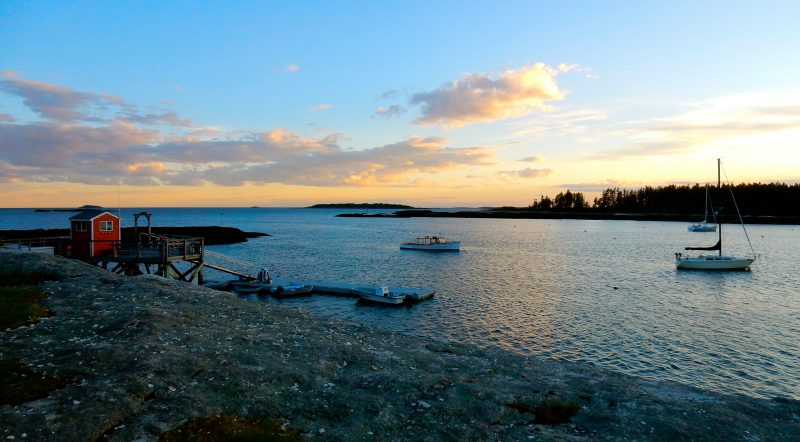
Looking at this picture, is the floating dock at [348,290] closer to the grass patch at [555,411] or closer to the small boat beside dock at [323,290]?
the small boat beside dock at [323,290]

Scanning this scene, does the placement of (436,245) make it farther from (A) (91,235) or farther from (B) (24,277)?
(B) (24,277)

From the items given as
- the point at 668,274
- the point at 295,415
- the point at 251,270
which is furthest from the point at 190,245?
the point at 668,274

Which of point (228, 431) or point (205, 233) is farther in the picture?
point (205, 233)

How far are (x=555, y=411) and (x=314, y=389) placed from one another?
823 cm

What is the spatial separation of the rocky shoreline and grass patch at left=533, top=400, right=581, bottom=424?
213 millimetres

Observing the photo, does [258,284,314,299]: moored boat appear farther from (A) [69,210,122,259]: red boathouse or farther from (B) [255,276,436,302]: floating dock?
(A) [69,210,122,259]: red boathouse

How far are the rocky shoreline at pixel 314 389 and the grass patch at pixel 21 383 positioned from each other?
0.27 metres

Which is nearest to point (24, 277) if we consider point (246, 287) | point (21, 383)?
point (21, 383)

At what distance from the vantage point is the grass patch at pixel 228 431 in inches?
462

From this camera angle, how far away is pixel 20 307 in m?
20.3

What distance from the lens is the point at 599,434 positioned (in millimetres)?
14094

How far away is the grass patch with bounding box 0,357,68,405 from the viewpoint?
12.5m

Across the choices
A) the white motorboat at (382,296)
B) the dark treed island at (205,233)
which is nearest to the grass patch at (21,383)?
the white motorboat at (382,296)

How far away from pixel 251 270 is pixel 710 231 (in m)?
164
